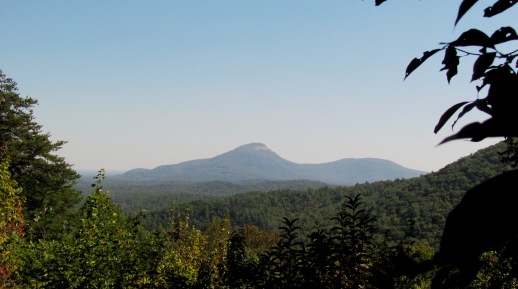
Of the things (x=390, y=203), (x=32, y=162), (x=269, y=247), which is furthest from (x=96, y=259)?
(x=390, y=203)

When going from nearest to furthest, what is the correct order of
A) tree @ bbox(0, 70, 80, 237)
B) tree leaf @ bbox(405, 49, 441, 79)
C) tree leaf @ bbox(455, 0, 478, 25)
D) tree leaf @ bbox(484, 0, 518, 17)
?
tree leaf @ bbox(455, 0, 478, 25)
tree leaf @ bbox(484, 0, 518, 17)
tree leaf @ bbox(405, 49, 441, 79)
tree @ bbox(0, 70, 80, 237)

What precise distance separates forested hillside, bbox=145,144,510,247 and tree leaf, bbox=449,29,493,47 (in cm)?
2504

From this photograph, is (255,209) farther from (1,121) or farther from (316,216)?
(1,121)

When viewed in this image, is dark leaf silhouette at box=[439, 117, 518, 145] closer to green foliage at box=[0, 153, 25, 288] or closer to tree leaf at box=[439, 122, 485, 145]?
tree leaf at box=[439, 122, 485, 145]

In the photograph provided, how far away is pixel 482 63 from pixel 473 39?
12 centimetres

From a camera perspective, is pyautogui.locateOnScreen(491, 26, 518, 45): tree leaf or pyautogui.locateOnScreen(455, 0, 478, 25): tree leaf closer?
pyautogui.locateOnScreen(455, 0, 478, 25): tree leaf

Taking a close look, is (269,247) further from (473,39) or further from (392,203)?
(392,203)

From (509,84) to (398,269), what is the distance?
45cm

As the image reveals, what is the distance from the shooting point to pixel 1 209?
8.95 metres

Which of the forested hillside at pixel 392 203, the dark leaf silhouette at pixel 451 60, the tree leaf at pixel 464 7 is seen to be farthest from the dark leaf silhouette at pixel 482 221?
the forested hillside at pixel 392 203

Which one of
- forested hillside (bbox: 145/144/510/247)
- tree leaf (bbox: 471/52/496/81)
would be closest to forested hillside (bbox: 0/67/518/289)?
tree leaf (bbox: 471/52/496/81)

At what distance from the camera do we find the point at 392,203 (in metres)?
87.6

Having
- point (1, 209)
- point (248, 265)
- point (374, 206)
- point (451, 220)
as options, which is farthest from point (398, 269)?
point (374, 206)

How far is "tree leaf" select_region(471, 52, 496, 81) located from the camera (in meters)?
0.97
